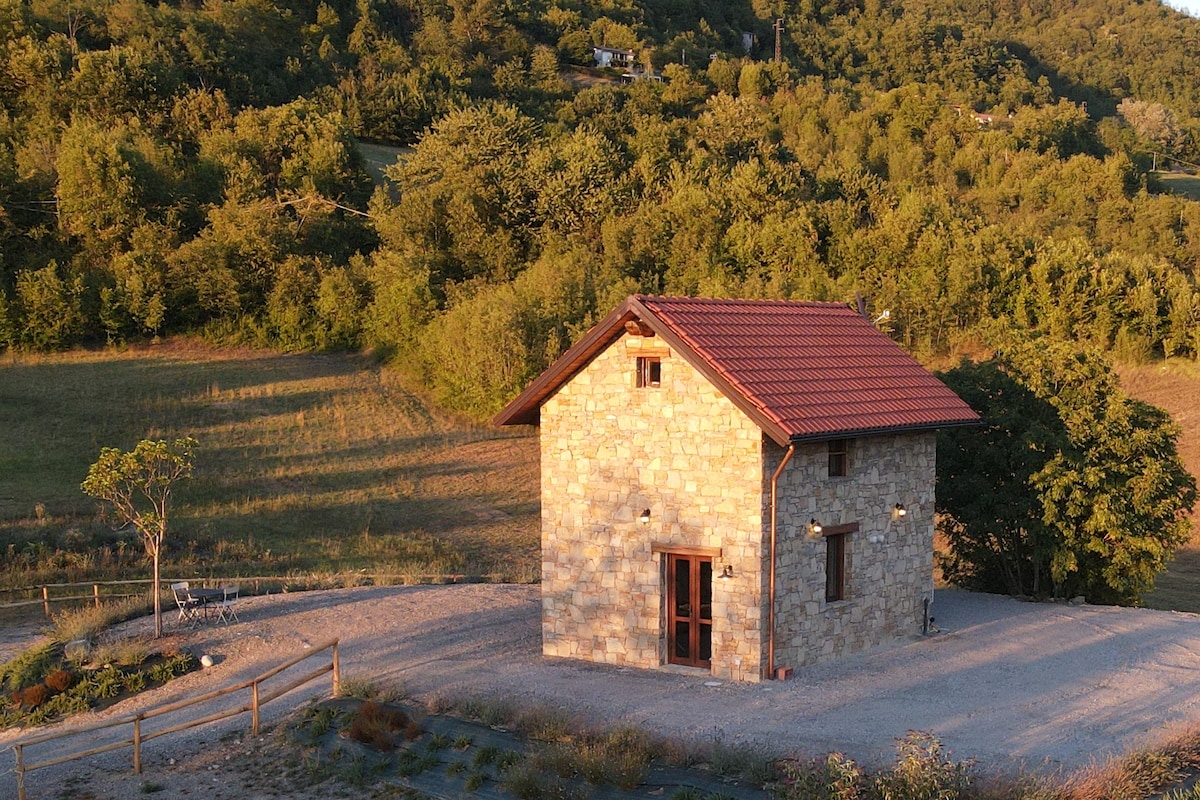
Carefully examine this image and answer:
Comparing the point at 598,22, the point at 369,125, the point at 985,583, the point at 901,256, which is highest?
the point at 598,22

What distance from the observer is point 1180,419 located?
3788 cm

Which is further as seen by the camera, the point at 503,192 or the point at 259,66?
the point at 259,66

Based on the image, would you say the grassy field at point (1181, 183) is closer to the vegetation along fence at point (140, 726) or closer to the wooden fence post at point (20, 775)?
the vegetation along fence at point (140, 726)

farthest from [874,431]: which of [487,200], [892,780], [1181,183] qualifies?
→ [1181,183]

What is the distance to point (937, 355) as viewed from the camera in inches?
1743

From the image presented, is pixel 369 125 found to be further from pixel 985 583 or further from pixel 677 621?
pixel 677 621

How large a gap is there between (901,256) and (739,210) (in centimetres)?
734

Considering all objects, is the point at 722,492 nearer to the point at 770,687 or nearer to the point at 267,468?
the point at 770,687

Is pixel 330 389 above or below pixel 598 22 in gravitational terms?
below

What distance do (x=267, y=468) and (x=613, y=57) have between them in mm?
60534

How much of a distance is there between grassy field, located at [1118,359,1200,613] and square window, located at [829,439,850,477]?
12364mm

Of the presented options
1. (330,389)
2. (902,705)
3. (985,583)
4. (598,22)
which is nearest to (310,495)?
(330,389)

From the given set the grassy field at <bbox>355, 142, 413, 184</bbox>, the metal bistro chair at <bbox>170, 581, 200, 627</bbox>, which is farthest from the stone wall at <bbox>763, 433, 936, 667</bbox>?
the grassy field at <bbox>355, 142, 413, 184</bbox>

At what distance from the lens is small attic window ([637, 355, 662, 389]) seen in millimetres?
17562
